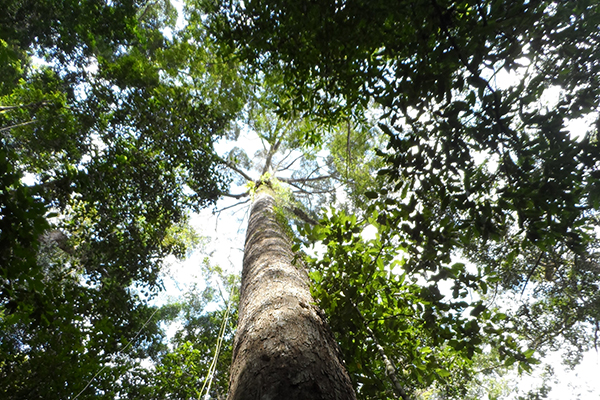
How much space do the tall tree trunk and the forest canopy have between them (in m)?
0.25

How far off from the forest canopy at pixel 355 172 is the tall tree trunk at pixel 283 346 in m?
0.25

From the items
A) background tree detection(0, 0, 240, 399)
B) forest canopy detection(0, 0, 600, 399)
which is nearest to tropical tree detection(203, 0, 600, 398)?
forest canopy detection(0, 0, 600, 399)

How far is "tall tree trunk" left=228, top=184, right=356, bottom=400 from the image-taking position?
4.32 ft

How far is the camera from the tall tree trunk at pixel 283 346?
132 centimetres

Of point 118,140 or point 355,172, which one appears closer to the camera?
point 118,140

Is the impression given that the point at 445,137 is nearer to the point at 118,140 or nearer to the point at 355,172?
the point at 355,172

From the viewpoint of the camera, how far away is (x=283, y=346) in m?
1.56

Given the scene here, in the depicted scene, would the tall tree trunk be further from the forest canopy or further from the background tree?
the background tree

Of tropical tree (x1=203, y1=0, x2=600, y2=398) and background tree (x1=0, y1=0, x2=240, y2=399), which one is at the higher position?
background tree (x1=0, y1=0, x2=240, y2=399)

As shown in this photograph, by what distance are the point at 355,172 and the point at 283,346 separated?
525cm

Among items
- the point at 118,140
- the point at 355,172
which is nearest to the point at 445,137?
the point at 355,172

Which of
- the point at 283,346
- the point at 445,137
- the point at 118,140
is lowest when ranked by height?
the point at 283,346

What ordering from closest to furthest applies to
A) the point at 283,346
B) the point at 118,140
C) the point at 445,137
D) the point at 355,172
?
the point at 283,346 → the point at 445,137 → the point at 118,140 → the point at 355,172

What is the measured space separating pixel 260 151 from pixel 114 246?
921cm
